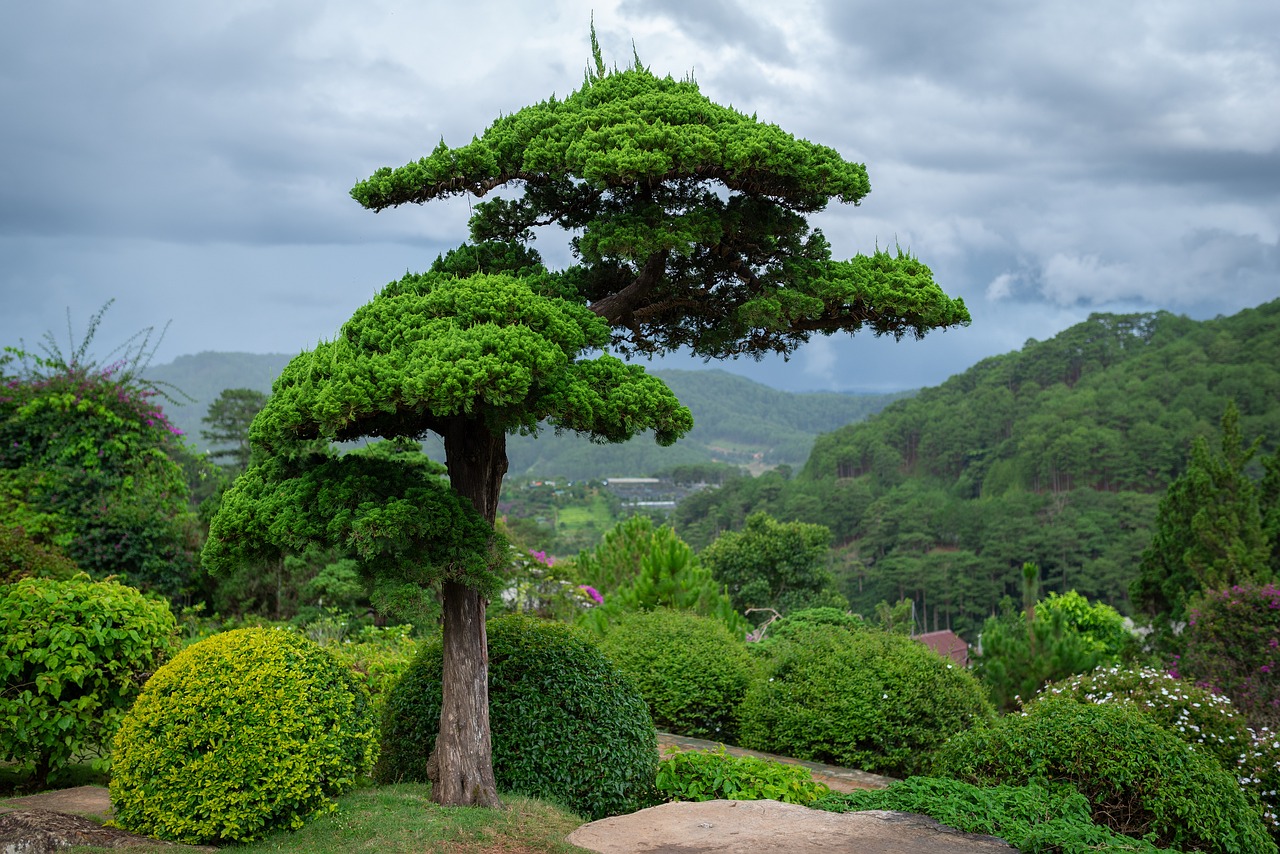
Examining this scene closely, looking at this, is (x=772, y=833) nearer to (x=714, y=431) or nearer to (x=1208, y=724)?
(x=1208, y=724)

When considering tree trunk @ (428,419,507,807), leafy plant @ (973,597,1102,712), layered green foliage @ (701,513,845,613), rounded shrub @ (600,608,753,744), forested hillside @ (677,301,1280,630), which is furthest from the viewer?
forested hillside @ (677,301,1280,630)

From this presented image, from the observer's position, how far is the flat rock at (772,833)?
246 inches

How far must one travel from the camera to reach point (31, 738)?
7.91 metres

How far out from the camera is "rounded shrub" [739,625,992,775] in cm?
1044

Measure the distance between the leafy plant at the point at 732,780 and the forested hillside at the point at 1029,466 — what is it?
50669 mm

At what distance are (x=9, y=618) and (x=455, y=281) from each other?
4.46m

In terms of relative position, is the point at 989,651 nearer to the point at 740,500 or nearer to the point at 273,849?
the point at 273,849

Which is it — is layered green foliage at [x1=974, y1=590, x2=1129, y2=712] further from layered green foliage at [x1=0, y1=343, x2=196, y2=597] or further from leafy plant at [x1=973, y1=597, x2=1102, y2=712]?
layered green foliage at [x1=0, y1=343, x2=196, y2=597]

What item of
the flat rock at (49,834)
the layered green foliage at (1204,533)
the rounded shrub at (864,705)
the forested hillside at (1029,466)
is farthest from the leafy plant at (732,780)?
the forested hillside at (1029,466)

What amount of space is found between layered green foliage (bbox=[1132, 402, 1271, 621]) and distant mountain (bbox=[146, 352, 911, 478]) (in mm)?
103662

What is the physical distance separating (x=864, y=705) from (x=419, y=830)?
5.37m

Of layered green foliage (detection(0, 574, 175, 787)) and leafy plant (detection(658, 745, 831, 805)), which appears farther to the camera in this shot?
leafy plant (detection(658, 745, 831, 805))

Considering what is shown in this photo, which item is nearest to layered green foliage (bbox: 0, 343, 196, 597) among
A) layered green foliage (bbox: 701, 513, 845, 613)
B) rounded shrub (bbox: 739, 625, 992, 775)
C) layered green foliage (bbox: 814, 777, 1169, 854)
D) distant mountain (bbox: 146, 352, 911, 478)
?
rounded shrub (bbox: 739, 625, 992, 775)

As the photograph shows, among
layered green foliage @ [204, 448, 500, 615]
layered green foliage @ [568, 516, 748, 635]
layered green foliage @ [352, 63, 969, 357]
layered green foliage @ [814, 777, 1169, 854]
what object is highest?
layered green foliage @ [352, 63, 969, 357]
